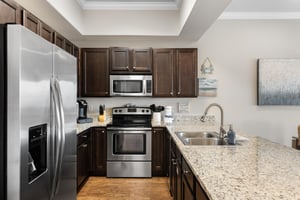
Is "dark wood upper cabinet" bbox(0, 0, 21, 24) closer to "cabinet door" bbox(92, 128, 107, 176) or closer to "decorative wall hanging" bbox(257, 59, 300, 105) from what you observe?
"cabinet door" bbox(92, 128, 107, 176)

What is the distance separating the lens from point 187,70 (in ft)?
14.4

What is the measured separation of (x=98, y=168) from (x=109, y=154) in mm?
285

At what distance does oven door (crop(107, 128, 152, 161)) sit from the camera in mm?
4074

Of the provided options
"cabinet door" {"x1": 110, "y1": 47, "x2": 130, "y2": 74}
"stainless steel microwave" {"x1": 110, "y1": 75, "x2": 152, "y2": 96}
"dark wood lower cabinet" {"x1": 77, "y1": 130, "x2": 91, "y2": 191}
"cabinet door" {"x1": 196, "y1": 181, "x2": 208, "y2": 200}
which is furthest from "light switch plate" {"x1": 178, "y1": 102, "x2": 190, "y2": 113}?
"cabinet door" {"x1": 196, "y1": 181, "x2": 208, "y2": 200}

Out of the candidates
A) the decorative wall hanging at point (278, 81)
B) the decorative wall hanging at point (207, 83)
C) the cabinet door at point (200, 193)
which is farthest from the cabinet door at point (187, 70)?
the cabinet door at point (200, 193)

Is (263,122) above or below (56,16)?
below

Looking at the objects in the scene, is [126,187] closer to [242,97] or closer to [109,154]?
[109,154]

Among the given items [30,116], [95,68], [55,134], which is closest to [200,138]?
[55,134]

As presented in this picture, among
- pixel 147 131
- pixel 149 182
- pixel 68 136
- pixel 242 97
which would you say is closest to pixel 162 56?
pixel 147 131

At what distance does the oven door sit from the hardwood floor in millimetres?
326

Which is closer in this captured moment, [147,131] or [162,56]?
[147,131]

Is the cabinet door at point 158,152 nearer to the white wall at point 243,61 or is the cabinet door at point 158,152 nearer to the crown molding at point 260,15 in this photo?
the white wall at point 243,61

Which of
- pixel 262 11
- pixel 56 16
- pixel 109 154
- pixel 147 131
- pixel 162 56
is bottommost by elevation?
pixel 109 154

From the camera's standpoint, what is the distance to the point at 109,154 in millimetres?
4105
